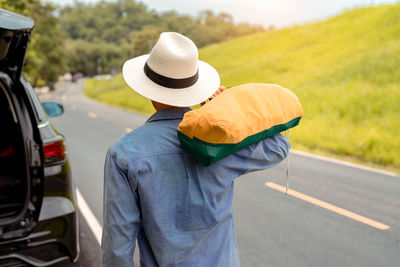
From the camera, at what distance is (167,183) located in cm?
148

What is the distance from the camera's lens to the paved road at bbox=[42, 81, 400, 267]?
13.2 ft

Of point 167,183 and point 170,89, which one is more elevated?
point 170,89

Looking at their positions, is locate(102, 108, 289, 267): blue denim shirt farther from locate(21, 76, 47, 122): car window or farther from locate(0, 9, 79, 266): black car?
locate(21, 76, 47, 122): car window

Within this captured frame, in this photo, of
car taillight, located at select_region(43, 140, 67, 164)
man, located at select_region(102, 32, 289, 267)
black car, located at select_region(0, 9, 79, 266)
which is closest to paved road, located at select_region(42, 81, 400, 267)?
black car, located at select_region(0, 9, 79, 266)

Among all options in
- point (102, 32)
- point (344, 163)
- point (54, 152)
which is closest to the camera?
point (54, 152)

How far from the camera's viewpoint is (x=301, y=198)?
5836mm

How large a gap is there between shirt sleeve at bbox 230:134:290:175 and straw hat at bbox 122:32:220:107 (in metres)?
0.29

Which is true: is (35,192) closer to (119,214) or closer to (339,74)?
(119,214)

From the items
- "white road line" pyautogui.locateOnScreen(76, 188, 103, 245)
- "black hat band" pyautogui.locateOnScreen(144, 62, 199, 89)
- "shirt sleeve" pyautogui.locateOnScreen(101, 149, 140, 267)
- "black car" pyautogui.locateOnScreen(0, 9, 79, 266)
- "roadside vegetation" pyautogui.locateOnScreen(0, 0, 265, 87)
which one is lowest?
"roadside vegetation" pyautogui.locateOnScreen(0, 0, 265, 87)

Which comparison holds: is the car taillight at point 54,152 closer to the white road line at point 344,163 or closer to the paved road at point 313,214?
the paved road at point 313,214

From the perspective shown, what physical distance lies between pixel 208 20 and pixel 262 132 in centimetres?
8251

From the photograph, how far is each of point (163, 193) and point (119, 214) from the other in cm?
19

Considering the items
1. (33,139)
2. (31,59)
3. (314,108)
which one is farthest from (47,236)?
(31,59)

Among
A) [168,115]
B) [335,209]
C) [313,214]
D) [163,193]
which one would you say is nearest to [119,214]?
[163,193]
